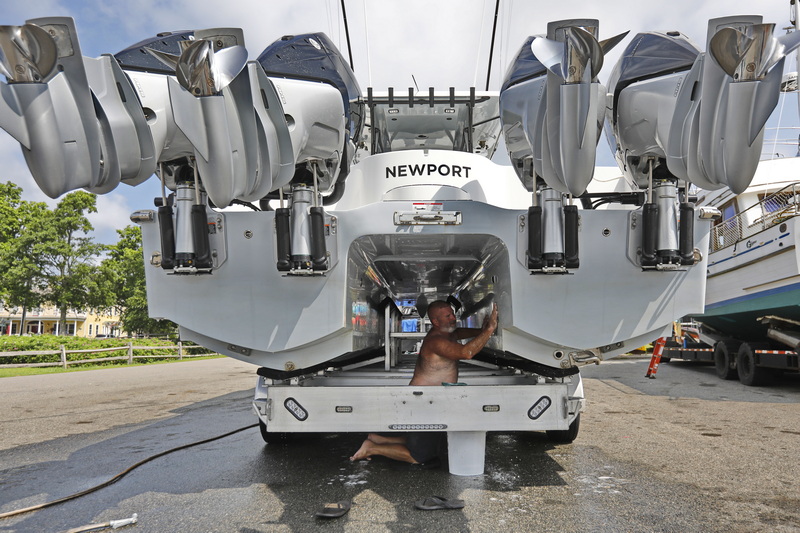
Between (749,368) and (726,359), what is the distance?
111 cm

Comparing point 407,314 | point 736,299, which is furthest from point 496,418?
point 736,299

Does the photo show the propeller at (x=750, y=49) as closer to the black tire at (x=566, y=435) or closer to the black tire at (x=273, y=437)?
the black tire at (x=566, y=435)

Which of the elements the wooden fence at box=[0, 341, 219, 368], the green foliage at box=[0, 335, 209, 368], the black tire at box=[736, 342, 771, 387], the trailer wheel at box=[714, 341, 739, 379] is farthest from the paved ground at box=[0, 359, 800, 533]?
the green foliage at box=[0, 335, 209, 368]

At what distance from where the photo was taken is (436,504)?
283 centimetres

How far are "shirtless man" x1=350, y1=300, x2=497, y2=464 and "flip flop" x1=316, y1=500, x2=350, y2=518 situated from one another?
2.99 ft

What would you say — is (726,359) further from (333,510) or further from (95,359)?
(95,359)

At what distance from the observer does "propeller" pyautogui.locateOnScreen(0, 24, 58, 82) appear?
186 centimetres

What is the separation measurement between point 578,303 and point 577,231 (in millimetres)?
446

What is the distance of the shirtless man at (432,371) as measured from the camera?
3.60m

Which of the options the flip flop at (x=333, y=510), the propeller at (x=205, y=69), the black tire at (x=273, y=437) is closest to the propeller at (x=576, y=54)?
the propeller at (x=205, y=69)

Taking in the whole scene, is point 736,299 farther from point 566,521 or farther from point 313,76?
point 313,76

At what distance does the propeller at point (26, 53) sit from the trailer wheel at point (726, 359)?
11330mm

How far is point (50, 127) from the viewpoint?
2023mm

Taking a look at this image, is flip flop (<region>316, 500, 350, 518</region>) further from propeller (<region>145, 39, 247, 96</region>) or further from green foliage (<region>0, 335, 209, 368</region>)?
green foliage (<region>0, 335, 209, 368</region>)
